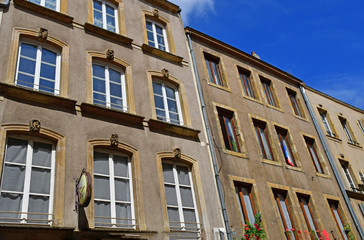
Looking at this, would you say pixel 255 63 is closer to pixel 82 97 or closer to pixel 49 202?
pixel 82 97

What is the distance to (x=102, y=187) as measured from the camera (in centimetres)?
900

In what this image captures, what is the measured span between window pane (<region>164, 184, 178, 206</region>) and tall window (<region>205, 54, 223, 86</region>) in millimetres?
6311

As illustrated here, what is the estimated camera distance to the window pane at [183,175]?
10.8 meters

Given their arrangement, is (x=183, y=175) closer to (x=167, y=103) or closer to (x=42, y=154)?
(x=167, y=103)

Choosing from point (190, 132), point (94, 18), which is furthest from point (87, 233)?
point (94, 18)

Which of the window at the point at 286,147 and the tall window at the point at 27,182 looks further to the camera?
the window at the point at 286,147

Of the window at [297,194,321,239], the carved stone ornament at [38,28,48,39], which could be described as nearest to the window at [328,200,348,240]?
the window at [297,194,321,239]

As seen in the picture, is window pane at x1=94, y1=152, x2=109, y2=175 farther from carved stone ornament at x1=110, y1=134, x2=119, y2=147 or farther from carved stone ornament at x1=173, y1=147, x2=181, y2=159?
carved stone ornament at x1=173, y1=147, x2=181, y2=159

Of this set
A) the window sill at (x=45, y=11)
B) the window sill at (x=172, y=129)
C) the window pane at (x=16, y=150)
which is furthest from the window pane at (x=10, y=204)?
the window sill at (x=45, y=11)

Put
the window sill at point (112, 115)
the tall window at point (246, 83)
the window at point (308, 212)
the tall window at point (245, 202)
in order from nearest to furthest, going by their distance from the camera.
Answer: the window sill at point (112, 115) < the tall window at point (245, 202) < the window at point (308, 212) < the tall window at point (246, 83)

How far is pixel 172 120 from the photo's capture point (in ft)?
39.8

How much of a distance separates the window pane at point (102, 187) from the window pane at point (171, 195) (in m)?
1.86

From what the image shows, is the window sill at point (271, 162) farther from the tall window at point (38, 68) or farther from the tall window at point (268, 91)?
the tall window at point (38, 68)

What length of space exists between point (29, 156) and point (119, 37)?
19.0 feet
